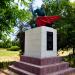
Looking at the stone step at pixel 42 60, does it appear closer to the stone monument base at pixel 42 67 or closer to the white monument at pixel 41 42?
the stone monument base at pixel 42 67

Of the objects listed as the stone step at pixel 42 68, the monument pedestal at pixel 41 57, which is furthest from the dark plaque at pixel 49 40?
the stone step at pixel 42 68

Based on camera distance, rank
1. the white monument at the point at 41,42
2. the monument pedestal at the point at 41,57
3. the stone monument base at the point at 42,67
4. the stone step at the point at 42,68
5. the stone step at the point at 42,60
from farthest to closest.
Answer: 1. the white monument at the point at 41,42
2. the stone step at the point at 42,60
3. the monument pedestal at the point at 41,57
4. the stone monument base at the point at 42,67
5. the stone step at the point at 42,68

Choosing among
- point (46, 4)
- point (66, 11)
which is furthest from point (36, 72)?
point (46, 4)

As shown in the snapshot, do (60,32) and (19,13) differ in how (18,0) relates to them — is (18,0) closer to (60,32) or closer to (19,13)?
(19,13)

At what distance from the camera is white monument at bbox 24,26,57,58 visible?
8.63 m

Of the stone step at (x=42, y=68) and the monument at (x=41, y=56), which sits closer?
the stone step at (x=42, y=68)

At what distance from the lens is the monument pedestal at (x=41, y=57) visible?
26.4ft

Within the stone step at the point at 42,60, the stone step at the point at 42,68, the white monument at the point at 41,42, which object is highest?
the white monument at the point at 41,42

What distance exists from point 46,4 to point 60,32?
17.5 feet

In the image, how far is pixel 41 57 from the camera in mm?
8500

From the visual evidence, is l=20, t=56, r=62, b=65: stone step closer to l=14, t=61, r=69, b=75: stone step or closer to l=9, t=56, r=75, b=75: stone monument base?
l=9, t=56, r=75, b=75: stone monument base

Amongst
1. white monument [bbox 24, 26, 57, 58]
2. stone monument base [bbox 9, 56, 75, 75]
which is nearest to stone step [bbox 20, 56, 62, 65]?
stone monument base [bbox 9, 56, 75, 75]

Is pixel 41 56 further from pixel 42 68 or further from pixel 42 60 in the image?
pixel 42 68

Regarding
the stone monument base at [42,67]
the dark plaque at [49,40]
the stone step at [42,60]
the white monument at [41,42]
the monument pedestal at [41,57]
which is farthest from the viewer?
the dark plaque at [49,40]
